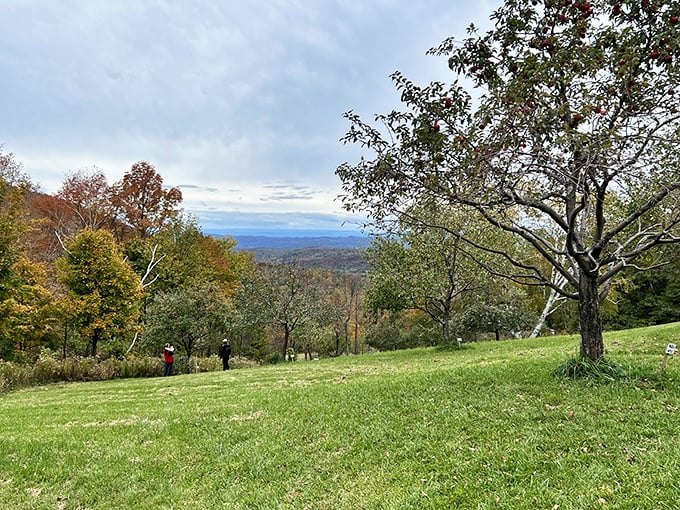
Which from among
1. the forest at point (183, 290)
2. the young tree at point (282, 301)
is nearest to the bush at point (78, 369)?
the forest at point (183, 290)

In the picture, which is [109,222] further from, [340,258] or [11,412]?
[340,258]

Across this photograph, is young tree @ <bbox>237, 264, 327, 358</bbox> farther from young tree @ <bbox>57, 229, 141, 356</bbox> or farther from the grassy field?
the grassy field

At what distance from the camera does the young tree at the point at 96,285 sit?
687 inches

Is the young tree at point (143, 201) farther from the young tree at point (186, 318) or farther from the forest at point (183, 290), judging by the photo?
the young tree at point (186, 318)

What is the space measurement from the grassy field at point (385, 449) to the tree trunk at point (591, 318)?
0.59 meters

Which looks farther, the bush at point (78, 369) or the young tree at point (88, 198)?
the young tree at point (88, 198)

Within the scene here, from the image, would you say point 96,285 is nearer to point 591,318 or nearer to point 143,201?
point 143,201

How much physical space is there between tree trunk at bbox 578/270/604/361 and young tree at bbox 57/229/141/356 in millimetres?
18253

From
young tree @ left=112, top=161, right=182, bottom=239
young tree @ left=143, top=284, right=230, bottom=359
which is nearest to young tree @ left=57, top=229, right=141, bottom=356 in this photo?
young tree @ left=143, top=284, right=230, bottom=359

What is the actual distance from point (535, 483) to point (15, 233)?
16970 millimetres

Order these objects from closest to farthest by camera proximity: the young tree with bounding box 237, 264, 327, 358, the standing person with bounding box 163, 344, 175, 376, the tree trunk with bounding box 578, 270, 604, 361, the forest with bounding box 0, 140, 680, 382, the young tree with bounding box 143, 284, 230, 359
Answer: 1. the tree trunk with bounding box 578, 270, 604, 361
2. the forest with bounding box 0, 140, 680, 382
3. the standing person with bounding box 163, 344, 175, 376
4. the young tree with bounding box 143, 284, 230, 359
5. the young tree with bounding box 237, 264, 327, 358

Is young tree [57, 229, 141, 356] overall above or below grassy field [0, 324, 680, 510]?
above

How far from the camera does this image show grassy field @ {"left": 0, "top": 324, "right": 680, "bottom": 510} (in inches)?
141

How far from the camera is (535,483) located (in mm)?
3510
